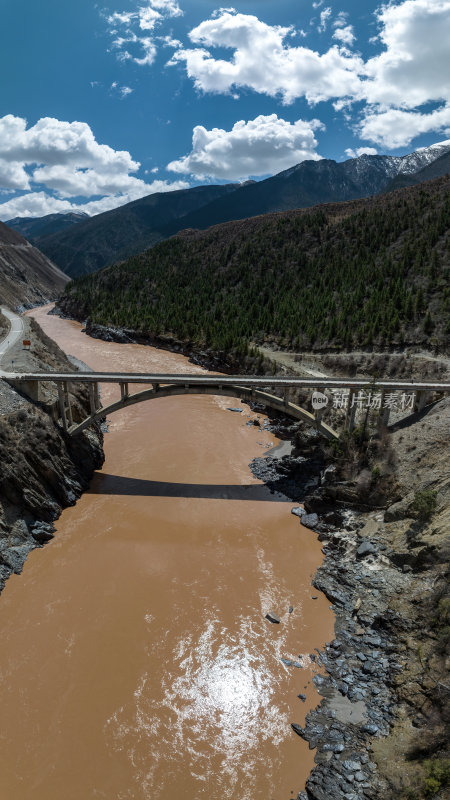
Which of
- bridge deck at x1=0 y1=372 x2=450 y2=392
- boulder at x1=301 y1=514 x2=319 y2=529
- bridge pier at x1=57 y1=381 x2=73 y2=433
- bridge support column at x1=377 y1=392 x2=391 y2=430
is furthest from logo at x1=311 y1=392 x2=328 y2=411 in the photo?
bridge pier at x1=57 y1=381 x2=73 y2=433

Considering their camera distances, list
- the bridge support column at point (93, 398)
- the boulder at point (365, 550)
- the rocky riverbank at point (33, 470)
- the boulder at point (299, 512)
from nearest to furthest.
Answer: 1. the boulder at point (365, 550)
2. the rocky riverbank at point (33, 470)
3. the boulder at point (299, 512)
4. the bridge support column at point (93, 398)

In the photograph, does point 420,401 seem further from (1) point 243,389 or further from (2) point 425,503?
(1) point 243,389

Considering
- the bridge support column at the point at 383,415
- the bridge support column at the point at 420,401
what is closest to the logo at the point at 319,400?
the bridge support column at the point at 383,415

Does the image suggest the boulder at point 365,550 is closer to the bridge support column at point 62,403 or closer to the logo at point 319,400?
the logo at point 319,400

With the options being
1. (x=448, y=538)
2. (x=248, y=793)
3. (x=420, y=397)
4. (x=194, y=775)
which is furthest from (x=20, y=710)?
(x=420, y=397)

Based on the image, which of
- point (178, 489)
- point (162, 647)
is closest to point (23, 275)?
point (178, 489)

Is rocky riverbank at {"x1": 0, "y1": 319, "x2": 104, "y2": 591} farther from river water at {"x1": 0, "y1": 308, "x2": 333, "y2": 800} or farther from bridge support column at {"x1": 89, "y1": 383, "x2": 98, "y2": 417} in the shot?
bridge support column at {"x1": 89, "y1": 383, "x2": 98, "y2": 417}

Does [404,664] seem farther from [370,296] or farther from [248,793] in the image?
[370,296]
